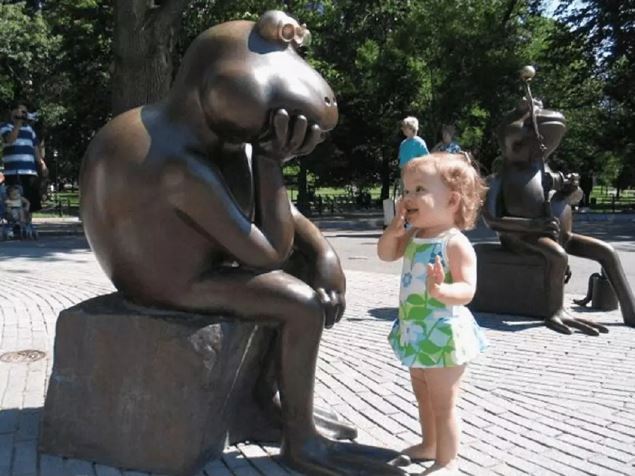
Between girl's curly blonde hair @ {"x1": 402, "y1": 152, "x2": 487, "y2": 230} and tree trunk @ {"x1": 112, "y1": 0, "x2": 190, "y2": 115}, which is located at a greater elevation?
tree trunk @ {"x1": 112, "y1": 0, "x2": 190, "y2": 115}

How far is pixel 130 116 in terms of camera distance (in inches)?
115

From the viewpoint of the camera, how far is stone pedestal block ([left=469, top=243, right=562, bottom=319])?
246 inches

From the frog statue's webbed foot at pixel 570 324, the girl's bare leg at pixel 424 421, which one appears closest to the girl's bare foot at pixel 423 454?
the girl's bare leg at pixel 424 421

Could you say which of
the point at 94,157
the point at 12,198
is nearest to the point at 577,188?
the point at 94,157

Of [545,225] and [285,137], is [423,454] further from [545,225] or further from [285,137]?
[545,225]

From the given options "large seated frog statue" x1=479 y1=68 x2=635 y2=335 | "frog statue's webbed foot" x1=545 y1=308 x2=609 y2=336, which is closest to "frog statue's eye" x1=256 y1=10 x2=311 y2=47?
"large seated frog statue" x1=479 y1=68 x2=635 y2=335

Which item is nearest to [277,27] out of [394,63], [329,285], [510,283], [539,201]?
[329,285]

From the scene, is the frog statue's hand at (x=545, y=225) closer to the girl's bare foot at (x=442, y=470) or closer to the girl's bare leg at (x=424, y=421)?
the girl's bare leg at (x=424, y=421)

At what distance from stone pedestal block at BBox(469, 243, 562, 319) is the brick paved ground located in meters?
0.23

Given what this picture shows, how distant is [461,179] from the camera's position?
2.81 metres

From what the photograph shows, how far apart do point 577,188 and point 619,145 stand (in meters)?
20.2

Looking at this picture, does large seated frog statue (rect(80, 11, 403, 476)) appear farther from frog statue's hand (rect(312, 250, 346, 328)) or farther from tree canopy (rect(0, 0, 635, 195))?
tree canopy (rect(0, 0, 635, 195))

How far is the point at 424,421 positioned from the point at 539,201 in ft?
11.7

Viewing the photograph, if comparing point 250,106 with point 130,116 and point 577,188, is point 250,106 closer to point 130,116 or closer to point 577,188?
point 130,116
